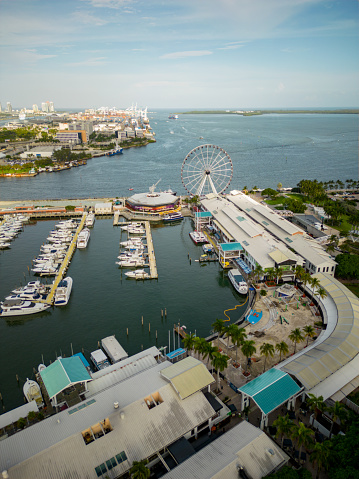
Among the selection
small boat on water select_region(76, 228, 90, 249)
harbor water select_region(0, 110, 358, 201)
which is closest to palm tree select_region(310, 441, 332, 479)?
small boat on water select_region(76, 228, 90, 249)

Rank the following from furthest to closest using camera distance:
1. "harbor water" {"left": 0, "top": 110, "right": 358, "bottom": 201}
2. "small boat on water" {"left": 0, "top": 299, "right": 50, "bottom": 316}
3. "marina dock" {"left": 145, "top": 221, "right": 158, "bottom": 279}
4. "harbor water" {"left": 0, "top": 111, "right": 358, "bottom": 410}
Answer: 1. "harbor water" {"left": 0, "top": 110, "right": 358, "bottom": 201}
2. "marina dock" {"left": 145, "top": 221, "right": 158, "bottom": 279}
3. "small boat on water" {"left": 0, "top": 299, "right": 50, "bottom": 316}
4. "harbor water" {"left": 0, "top": 111, "right": 358, "bottom": 410}

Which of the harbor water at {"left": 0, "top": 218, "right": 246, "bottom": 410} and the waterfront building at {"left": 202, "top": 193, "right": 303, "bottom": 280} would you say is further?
the waterfront building at {"left": 202, "top": 193, "right": 303, "bottom": 280}

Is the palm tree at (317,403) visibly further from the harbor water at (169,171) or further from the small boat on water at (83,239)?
the harbor water at (169,171)

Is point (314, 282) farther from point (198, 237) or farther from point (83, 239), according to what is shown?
point (83, 239)

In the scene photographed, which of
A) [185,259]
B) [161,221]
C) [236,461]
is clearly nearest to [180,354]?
[236,461]

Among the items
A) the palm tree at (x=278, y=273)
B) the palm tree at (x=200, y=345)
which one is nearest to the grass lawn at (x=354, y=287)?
the palm tree at (x=278, y=273)

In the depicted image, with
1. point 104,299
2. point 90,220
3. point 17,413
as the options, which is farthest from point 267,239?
point 17,413

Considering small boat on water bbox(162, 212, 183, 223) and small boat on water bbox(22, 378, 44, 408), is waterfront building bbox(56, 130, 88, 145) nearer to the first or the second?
small boat on water bbox(162, 212, 183, 223)

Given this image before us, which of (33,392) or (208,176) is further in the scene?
(208,176)
